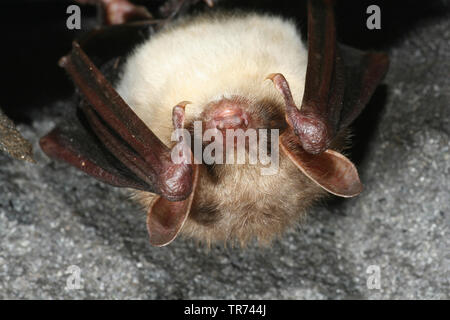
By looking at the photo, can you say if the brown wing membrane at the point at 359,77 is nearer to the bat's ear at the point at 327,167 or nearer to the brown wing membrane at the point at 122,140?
the bat's ear at the point at 327,167

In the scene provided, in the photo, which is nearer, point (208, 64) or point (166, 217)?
point (166, 217)

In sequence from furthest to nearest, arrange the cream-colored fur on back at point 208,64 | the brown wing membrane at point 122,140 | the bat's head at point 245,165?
the cream-colored fur on back at point 208,64 → the bat's head at point 245,165 → the brown wing membrane at point 122,140

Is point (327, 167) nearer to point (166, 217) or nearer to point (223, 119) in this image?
point (223, 119)

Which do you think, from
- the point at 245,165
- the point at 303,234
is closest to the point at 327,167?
the point at 245,165

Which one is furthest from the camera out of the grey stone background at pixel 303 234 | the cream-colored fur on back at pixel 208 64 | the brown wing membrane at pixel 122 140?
the grey stone background at pixel 303 234

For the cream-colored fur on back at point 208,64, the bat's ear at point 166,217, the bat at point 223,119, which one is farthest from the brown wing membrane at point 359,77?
the bat's ear at point 166,217

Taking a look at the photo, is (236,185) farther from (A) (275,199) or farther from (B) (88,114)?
(B) (88,114)

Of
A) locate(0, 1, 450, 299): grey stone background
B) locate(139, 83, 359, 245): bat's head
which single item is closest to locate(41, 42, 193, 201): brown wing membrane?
locate(139, 83, 359, 245): bat's head
